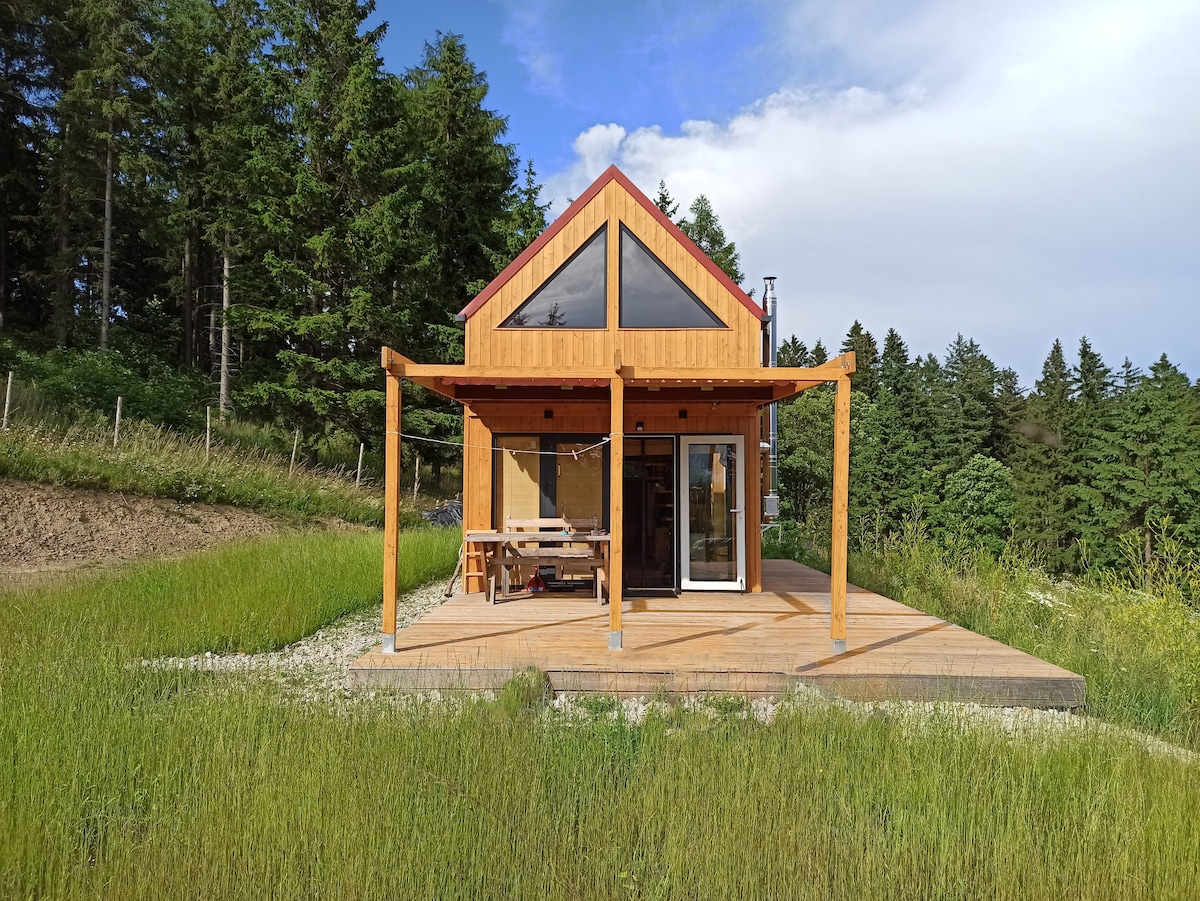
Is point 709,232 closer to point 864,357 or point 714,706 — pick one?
point 864,357

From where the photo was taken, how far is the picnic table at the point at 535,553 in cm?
757

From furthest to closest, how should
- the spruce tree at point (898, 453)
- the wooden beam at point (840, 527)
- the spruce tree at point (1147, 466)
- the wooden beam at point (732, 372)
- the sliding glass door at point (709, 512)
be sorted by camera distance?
the spruce tree at point (898, 453) < the spruce tree at point (1147, 466) < the sliding glass door at point (709, 512) < the wooden beam at point (732, 372) < the wooden beam at point (840, 527)

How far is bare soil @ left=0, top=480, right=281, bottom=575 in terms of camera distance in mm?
11180

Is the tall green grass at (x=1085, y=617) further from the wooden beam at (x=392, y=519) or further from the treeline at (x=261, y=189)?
the treeline at (x=261, y=189)

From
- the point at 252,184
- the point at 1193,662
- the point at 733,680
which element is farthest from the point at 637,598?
the point at 252,184

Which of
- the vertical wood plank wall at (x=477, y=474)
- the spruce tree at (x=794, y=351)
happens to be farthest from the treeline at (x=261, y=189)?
the spruce tree at (x=794, y=351)

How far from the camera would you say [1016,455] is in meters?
40.4

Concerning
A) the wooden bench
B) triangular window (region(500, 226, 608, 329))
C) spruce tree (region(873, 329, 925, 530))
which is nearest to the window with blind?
the wooden bench

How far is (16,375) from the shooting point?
679 inches

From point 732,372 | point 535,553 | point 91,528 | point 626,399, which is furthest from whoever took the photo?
point 91,528

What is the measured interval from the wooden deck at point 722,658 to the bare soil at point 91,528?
828 cm

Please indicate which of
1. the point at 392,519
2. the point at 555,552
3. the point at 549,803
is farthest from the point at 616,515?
the point at 549,803

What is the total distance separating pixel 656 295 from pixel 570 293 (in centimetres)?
106

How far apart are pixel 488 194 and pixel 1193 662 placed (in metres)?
25.8
